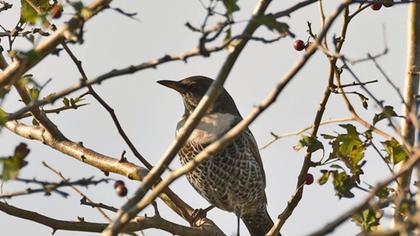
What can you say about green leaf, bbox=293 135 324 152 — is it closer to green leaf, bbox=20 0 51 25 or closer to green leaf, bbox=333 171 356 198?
green leaf, bbox=333 171 356 198

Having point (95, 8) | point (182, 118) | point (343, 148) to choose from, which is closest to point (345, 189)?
point (343, 148)

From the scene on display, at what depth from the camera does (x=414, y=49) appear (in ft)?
21.3

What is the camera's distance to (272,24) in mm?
4137

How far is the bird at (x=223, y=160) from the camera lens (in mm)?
8125

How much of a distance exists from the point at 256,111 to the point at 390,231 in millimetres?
914

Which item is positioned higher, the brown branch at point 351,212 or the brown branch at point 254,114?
the brown branch at point 254,114

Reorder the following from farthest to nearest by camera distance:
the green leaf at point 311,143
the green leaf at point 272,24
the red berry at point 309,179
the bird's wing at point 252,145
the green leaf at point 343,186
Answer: the bird's wing at point 252,145 < the red berry at point 309,179 < the green leaf at point 311,143 < the green leaf at point 343,186 < the green leaf at point 272,24

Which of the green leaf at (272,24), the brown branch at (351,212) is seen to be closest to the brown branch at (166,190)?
the green leaf at (272,24)

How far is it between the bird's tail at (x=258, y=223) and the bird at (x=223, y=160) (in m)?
0.11

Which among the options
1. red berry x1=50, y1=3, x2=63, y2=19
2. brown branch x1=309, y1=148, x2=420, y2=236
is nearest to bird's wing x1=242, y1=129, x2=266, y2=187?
red berry x1=50, y1=3, x2=63, y2=19

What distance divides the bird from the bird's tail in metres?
0.11

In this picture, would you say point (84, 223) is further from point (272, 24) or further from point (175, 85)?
point (175, 85)

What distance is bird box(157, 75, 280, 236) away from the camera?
8125 mm

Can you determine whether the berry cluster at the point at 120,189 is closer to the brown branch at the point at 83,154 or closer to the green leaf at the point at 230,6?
the brown branch at the point at 83,154
